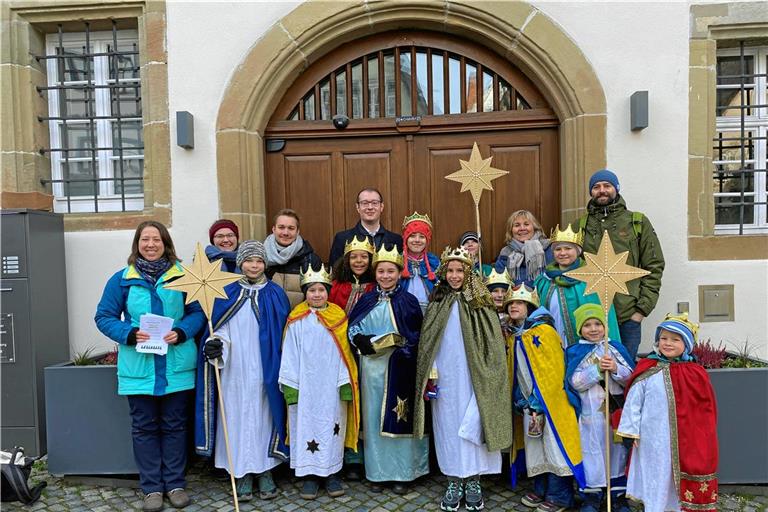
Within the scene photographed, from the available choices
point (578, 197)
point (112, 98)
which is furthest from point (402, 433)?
point (112, 98)

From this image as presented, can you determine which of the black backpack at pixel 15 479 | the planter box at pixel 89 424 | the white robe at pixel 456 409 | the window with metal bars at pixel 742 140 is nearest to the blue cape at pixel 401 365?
the white robe at pixel 456 409

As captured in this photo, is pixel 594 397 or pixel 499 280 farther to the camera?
pixel 499 280

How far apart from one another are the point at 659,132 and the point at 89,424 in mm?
5066

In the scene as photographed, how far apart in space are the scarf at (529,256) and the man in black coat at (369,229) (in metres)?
0.87

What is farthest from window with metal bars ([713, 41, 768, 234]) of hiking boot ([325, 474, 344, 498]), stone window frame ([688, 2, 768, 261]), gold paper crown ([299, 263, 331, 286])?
hiking boot ([325, 474, 344, 498])

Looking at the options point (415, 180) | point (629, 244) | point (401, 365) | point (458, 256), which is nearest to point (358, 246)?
point (458, 256)

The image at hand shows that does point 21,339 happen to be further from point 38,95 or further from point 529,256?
point 529,256

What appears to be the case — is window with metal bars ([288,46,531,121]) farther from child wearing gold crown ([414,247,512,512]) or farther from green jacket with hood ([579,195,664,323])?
child wearing gold crown ([414,247,512,512])

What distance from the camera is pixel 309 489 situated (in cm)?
345

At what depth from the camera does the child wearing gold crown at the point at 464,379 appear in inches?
125

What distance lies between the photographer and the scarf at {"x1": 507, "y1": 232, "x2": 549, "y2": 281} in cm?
390

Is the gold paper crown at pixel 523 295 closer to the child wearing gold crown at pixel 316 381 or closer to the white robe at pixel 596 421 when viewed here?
the white robe at pixel 596 421

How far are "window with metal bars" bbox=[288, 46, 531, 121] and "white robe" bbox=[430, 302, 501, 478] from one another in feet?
7.62

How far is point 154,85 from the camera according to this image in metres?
4.65
